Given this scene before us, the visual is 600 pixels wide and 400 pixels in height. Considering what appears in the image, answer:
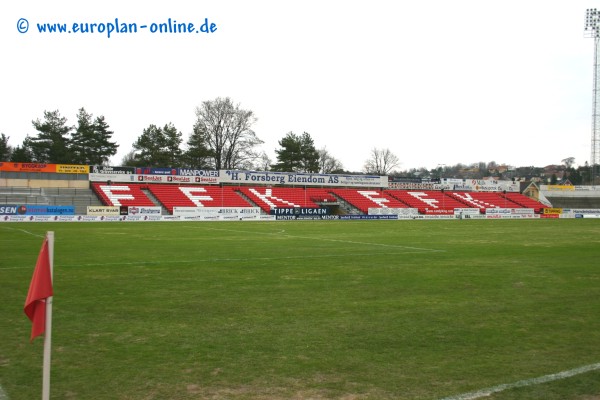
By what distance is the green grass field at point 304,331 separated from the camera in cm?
510

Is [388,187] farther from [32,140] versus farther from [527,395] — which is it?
[527,395]

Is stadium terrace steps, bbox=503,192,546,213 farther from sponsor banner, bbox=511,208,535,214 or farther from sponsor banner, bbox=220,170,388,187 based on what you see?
sponsor banner, bbox=220,170,388,187

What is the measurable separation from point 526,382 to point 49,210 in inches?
1887

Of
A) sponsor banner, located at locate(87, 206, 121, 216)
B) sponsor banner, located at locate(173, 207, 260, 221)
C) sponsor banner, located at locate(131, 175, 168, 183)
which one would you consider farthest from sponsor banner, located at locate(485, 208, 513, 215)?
sponsor banner, located at locate(87, 206, 121, 216)

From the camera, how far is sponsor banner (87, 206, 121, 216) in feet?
157

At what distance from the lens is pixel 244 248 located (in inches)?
821

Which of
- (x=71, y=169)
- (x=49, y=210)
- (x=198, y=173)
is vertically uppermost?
(x=71, y=169)

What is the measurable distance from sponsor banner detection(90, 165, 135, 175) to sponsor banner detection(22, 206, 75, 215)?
12715 millimetres

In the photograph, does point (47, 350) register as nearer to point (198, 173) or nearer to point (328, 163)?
point (198, 173)

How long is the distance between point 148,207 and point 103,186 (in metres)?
11.0

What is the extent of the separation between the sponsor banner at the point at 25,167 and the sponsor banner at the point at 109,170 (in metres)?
4.19

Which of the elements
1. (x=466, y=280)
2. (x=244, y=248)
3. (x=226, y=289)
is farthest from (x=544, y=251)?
(x=226, y=289)

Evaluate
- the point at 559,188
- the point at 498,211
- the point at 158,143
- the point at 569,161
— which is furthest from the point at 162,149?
the point at 569,161

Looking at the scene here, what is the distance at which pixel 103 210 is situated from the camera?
48.3m
